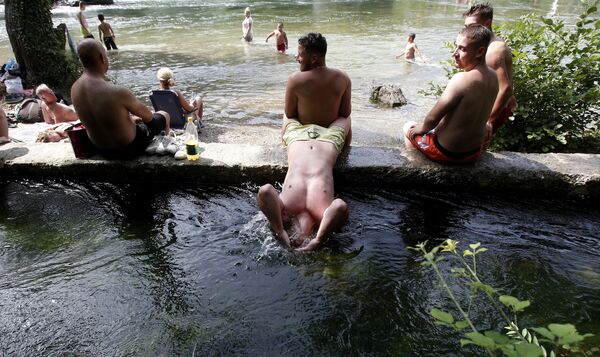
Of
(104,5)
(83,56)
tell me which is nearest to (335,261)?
(83,56)

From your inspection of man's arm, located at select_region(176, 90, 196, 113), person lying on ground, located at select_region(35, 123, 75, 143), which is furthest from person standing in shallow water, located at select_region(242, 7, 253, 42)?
person lying on ground, located at select_region(35, 123, 75, 143)

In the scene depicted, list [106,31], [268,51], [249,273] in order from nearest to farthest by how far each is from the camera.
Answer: [249,273] → [106,31] → [268,51]

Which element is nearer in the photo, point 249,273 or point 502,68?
point 249,273

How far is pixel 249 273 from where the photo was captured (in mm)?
2785

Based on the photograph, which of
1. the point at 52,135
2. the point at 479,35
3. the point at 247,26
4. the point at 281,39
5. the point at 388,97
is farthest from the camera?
the point at 247,26

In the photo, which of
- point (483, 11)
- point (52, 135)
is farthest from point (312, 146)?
point (52, 135)

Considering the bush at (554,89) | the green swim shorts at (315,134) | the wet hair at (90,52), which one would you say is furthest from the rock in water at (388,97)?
the wet hair at (90,52)

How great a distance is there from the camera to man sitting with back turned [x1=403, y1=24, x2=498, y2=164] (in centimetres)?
339

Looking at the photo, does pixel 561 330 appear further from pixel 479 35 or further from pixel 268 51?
pixel 268 51

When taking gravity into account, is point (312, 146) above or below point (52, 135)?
above

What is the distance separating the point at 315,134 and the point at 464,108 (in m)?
1.38

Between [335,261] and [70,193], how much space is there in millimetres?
2779

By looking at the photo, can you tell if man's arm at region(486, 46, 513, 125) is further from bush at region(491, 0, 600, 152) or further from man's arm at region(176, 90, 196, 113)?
man's arm at region(176, 90, 196, 113)

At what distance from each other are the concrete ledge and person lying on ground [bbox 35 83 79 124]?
2.20 metres
